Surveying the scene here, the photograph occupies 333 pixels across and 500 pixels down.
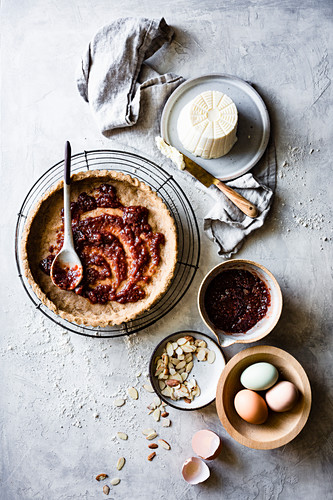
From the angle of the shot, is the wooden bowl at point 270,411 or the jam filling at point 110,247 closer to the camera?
the wooden bowl at point 270,411

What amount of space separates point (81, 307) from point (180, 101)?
134 centimetres

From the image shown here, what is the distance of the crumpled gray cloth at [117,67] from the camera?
268cm

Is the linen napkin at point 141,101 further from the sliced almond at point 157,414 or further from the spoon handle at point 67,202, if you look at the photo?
the sliced almond at point 157,414

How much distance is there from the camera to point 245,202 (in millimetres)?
2580

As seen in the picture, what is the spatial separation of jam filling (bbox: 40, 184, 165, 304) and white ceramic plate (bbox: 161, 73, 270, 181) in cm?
49

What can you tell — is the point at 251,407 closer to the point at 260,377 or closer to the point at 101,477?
the point at 260,377

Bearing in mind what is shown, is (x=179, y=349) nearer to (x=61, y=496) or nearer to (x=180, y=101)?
(x=61, y=496)

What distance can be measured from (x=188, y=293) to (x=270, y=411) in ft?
2.61

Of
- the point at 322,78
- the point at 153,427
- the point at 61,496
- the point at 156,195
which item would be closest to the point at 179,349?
the point at 153,427

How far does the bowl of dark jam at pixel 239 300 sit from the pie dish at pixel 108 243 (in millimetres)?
296

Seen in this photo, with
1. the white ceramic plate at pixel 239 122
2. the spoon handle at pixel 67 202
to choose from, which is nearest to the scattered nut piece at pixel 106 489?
the spoon handle at pixel 67 202

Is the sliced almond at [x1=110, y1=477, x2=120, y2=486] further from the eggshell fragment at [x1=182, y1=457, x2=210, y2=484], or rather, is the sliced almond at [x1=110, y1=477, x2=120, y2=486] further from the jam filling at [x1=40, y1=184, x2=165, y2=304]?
the jam filling at [x1=40, y1=184, x2=165, y2=304]

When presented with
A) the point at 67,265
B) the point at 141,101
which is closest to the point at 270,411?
the point at 67,265

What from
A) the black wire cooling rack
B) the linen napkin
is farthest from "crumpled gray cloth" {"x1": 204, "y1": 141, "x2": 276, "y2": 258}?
the black wire cooling rack
